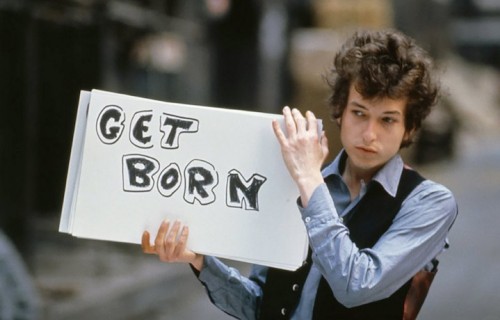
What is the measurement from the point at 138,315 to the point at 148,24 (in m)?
6.59

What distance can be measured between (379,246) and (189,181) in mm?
516

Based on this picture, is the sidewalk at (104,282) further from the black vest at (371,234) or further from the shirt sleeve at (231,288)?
the black vest at (371,234)

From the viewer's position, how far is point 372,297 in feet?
8.50

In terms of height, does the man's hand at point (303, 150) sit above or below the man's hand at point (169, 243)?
above

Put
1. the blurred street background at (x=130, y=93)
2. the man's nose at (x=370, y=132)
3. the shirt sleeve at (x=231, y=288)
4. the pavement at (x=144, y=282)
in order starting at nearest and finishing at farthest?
the man's nose at (x=370, y=132)
the shirt sleeve at (x=231, y=288)
the pavement at (x=144, y=282)
the blurred street background at (x=130, y=93)

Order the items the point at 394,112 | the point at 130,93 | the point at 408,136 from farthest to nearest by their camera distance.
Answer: the point at 130,93 → the point at 408,136 → the point at 394,112

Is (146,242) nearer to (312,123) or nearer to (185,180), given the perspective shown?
(185,180)

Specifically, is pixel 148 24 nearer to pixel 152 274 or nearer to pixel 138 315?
pixel 152 274

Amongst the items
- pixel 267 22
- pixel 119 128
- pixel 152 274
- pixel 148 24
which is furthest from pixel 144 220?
pixel 267 22

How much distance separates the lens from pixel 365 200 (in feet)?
9.02

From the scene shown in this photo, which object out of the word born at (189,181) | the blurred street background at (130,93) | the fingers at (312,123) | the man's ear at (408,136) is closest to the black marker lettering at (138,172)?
the word born at (189,181)

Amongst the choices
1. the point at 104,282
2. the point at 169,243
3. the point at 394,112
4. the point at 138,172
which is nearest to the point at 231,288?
the point at 169,243

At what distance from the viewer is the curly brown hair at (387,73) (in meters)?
2.67

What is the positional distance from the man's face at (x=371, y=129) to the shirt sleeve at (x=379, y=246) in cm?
14
